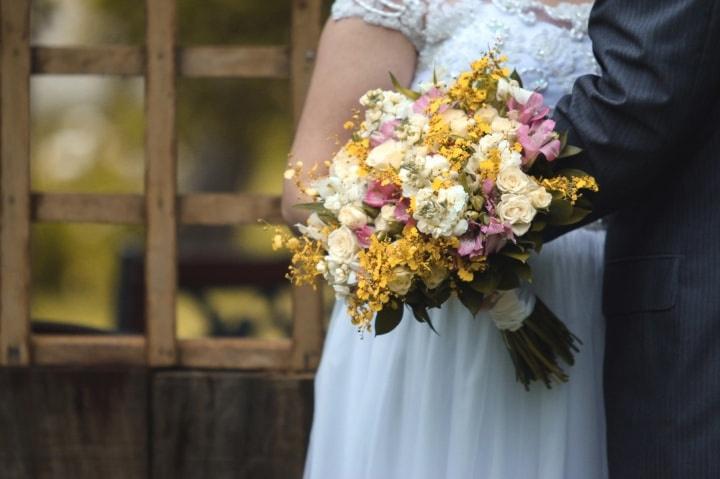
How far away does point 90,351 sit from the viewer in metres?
4.14

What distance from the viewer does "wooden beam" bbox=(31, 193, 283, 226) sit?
13.4 feet

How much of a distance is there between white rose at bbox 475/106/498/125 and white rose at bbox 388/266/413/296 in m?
0.29

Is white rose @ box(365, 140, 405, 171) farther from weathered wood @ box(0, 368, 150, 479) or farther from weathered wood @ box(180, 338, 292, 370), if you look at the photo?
weathered wood @ box(0, 368, 150, 479)

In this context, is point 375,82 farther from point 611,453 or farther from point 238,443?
point 238,443

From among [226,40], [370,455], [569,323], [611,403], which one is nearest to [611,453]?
[611,403]

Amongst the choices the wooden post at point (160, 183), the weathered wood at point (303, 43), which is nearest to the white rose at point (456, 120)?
the weathered wood at point (303, 43)

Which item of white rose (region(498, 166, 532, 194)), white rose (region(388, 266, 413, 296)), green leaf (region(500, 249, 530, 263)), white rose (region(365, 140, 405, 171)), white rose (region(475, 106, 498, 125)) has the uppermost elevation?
white rose (region(475, 106, 498, 125))

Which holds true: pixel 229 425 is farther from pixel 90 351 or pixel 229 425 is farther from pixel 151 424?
pixel 90 351

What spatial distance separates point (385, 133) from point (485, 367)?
1.73 feet

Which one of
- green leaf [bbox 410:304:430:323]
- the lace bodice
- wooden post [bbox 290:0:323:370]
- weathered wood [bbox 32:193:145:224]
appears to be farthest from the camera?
weathered wood [bbox 32:193:145:224]

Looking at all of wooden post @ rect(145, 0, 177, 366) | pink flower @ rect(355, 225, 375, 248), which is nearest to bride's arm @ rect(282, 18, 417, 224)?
pink flower @ rect(355, 225, 375, 248)

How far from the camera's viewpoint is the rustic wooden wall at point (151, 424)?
13.5 ft

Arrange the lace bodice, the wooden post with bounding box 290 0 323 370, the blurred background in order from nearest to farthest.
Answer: the lace bodice < the wooden post with bounding box 290 0 323 370 < the blurred background

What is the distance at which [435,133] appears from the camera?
219 cm
